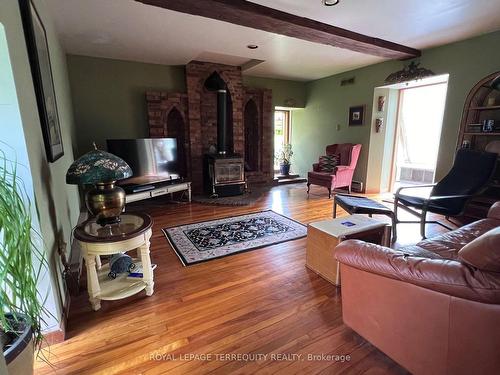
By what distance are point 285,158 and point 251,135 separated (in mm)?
1199

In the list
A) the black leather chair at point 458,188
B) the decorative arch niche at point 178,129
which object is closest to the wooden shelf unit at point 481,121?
the black leather chair at point 458,188

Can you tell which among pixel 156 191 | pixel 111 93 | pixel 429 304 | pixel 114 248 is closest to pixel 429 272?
pixel 429 304

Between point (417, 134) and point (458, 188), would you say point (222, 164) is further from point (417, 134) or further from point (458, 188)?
point (417, 134)

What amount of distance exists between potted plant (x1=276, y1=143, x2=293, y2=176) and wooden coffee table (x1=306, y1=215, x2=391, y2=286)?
4.17 metres

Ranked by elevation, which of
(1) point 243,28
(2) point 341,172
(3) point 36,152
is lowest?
(2) point 341,172

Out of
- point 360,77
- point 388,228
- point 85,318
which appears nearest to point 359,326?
point 388,228

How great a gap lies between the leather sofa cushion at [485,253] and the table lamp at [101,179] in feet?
6.15

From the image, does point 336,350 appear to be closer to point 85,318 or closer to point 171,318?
point 171,318

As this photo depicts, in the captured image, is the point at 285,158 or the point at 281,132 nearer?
the point at 285,158

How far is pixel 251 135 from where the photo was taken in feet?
19.2

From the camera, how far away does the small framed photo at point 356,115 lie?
4930 millimetres

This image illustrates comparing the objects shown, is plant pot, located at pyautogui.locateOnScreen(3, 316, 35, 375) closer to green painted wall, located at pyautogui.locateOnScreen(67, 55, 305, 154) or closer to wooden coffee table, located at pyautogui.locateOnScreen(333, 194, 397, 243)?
wooden coffee table, located at pyautogui.locateOnScreen(333, 194, 397, 243)

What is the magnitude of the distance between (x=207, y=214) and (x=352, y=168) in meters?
2.95

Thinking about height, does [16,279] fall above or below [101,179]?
below
